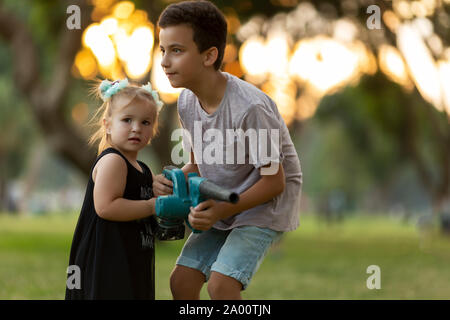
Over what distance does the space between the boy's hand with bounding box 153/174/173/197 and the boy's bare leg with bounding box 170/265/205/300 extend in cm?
47

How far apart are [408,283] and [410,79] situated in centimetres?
791

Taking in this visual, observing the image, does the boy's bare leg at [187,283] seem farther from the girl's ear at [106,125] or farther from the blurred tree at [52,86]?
the blurred tree at [52,86]

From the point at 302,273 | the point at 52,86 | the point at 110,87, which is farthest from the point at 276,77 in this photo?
the point at 110,87

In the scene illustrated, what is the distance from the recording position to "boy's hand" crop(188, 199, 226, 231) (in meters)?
2.82

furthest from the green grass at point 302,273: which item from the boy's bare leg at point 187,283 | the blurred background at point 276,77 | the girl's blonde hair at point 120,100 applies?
the girl's blonde hair at point 120,100

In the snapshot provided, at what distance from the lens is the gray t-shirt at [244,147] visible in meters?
2.97

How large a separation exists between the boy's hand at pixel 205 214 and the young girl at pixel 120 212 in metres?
0.26

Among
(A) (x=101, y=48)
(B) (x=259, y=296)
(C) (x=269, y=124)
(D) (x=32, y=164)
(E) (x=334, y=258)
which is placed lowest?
(B) (x=259, y=296)

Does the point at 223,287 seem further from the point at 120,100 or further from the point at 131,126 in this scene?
the point at 120,100

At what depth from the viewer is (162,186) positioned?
10.0 ft

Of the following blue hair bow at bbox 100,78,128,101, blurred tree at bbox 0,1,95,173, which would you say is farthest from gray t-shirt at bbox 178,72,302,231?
blurred tree at bbox 0,1,95,173
